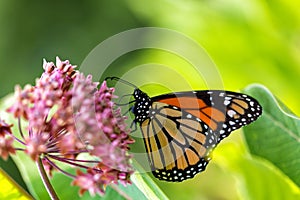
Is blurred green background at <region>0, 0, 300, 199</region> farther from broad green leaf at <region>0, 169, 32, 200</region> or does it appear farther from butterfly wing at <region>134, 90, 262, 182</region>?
broad green leaf at <region>0, 169, 32, 200</region>

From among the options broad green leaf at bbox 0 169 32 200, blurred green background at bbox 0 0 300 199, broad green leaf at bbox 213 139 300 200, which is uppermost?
blurred green background at bbox 0 0 300 199

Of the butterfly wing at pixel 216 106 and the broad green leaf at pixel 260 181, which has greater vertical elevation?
the butterfly wing at pixel 216 106

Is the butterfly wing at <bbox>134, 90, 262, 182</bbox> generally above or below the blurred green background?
below

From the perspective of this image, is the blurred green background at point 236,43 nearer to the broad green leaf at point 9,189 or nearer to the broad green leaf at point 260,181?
the broad green leaf at point 260,181

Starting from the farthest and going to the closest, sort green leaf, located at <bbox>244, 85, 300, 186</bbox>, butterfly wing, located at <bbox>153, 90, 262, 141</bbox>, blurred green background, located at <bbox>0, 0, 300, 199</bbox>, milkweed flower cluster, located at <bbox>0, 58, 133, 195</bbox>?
1. blurred green background, located at <bbox>0, 0, 300, 199</bbox>
2. butterfly wing, located at <bbox>153, 90, 262, 141</bbox>
3. green leaf, located at <bbox>244, 85, 300, 186</bbox>
4. milkweed flower cluster, located at <bbox>0, 58, 133, 195</bbox>

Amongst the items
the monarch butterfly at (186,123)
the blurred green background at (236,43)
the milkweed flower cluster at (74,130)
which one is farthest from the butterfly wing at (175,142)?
the milkweed flower cluster at (74,130)

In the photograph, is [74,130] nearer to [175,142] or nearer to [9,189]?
[9,189]

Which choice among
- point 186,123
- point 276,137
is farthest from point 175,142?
point 276,137

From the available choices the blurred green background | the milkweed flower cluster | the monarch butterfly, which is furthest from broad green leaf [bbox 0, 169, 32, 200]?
the blurred green background
